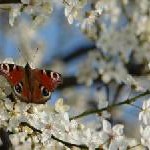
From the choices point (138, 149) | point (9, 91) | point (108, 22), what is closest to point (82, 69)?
point (108, 22)

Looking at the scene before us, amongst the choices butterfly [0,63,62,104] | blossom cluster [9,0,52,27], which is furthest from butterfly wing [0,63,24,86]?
blossom cluster [9,0,52,27]

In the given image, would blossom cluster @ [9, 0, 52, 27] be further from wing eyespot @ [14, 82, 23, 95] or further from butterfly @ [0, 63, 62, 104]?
wing eyespot @ [14, 82, 23, 95]

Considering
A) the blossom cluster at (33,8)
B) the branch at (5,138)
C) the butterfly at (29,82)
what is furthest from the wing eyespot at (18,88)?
the blossom cluster at (33,8)

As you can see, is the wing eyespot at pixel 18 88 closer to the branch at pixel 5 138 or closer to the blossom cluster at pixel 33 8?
the branch at pixel 5 138

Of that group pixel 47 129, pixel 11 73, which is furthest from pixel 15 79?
pixel 47 129

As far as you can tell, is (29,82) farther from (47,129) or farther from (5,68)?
(47,129)

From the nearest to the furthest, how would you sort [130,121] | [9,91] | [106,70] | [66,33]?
[9,91] < [106,70] < [130,121] < [66,33]

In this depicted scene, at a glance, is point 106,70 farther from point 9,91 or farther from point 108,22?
point 9,91

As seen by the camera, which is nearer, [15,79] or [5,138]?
[15,79]
